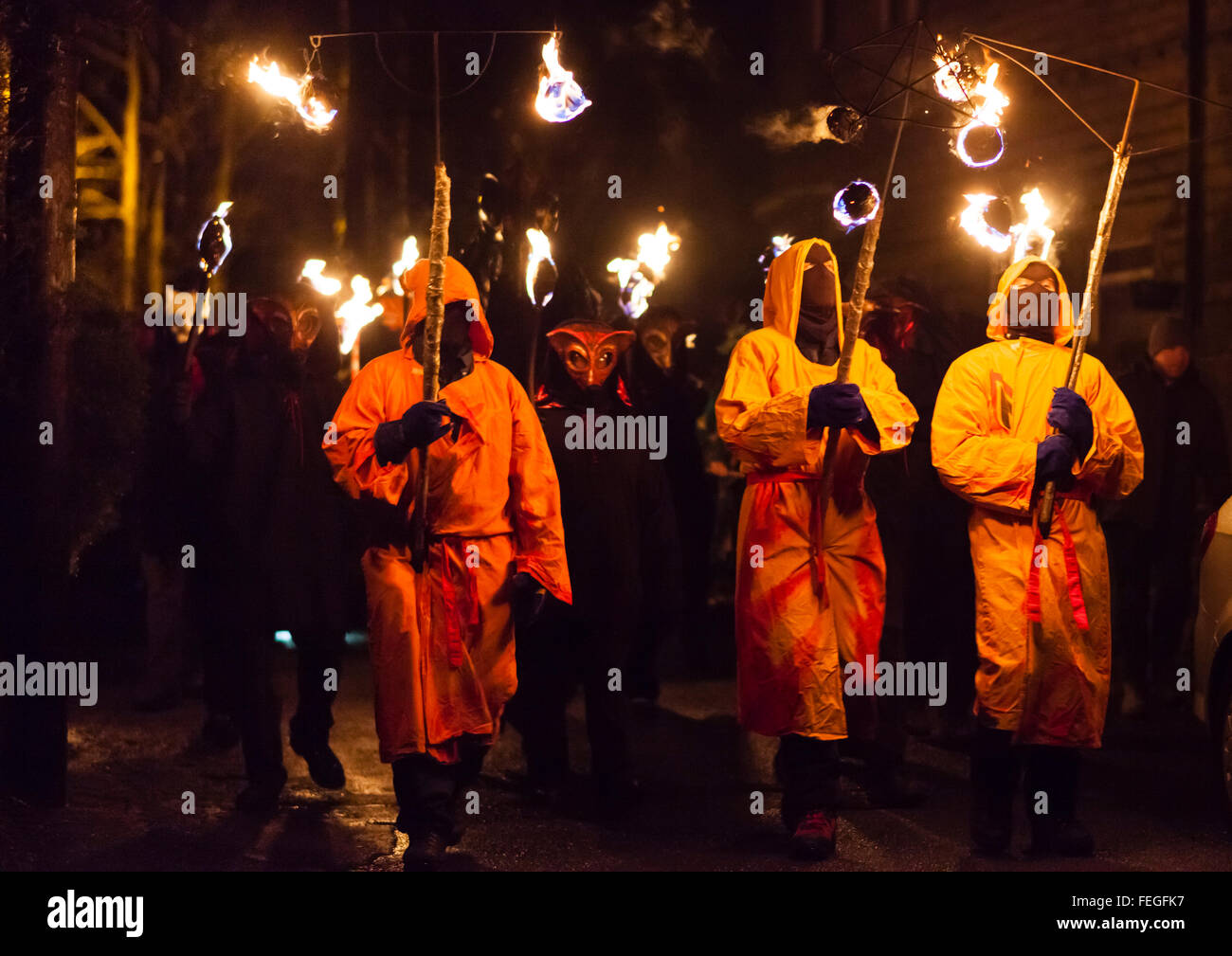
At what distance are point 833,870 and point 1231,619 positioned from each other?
194 cm

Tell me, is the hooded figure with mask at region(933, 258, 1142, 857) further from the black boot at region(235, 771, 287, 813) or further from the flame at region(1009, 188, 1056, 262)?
the flame at region(1009, 188, 1056, 262)

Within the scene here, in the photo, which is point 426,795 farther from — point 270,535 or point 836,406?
point 836,406

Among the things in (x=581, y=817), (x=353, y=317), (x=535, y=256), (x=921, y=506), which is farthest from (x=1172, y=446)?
(x=353, y=317)

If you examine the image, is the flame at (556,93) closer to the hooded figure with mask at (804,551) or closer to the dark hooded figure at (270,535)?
the hooded figure with mask at (804,551)

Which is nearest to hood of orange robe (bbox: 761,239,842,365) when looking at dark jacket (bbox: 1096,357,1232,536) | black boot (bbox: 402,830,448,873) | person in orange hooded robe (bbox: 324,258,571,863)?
person in orange hooded robe (bbox: 324,258,571,863)

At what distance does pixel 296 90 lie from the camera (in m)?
6.98

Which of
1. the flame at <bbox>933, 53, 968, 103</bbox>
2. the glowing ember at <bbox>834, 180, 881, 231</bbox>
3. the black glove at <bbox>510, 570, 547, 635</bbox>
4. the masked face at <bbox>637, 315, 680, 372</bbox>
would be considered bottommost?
the black glove at <bbox>510, 570, 547, 635</bbox>

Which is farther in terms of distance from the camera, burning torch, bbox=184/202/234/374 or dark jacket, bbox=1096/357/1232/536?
dark jacket, bbox=1096/357/1232/536

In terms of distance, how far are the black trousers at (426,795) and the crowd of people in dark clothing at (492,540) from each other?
0.4 inches

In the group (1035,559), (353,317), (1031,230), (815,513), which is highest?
(1031,230)

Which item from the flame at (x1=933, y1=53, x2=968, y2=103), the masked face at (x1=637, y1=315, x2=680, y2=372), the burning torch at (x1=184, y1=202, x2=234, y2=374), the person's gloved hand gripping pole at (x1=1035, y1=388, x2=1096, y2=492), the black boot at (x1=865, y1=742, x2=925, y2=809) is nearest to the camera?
the person's gloved hand gripping pole at (x1=1035, y1=388, x2=1096, y2=492)

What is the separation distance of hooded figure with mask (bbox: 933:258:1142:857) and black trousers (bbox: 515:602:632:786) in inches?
65.0

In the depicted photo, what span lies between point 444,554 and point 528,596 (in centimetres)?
38

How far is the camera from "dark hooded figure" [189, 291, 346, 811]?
7.15 m
